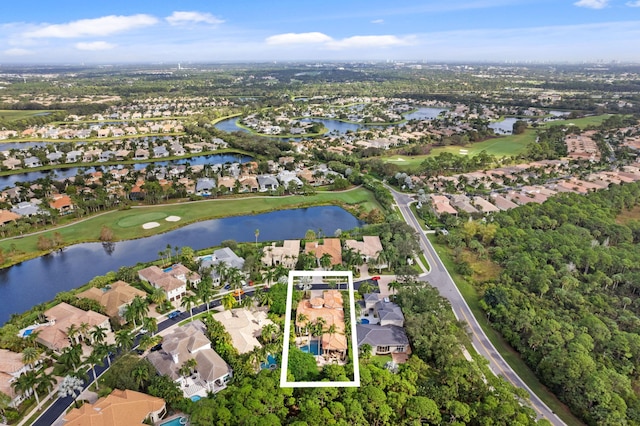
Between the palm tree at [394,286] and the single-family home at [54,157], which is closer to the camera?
the palm tree at [394,286]

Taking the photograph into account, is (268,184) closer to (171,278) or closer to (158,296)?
(171,278)

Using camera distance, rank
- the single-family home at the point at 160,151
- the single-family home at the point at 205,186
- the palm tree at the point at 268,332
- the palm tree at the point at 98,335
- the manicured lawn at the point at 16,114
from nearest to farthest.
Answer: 1. the palm tree at the point at 98,335
2. the palm tree at the point at 268,332
3. the single-family home at the point at 205,186
4. the single-family home at the point at 160,151
5. the manicured lawn at the point at 16,114

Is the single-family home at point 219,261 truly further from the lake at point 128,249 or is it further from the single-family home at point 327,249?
the single-family home at point 327,249

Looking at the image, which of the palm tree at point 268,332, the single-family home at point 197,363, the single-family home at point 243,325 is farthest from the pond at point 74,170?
the palm tree at point 268,332

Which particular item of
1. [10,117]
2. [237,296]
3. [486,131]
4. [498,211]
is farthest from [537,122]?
[10,117]

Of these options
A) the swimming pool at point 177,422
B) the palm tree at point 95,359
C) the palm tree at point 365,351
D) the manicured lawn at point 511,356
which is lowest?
the manicured lawn at point 511,356

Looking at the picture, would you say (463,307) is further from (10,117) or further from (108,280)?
(10,117)

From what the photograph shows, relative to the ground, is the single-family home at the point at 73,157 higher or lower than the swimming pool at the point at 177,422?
higher
